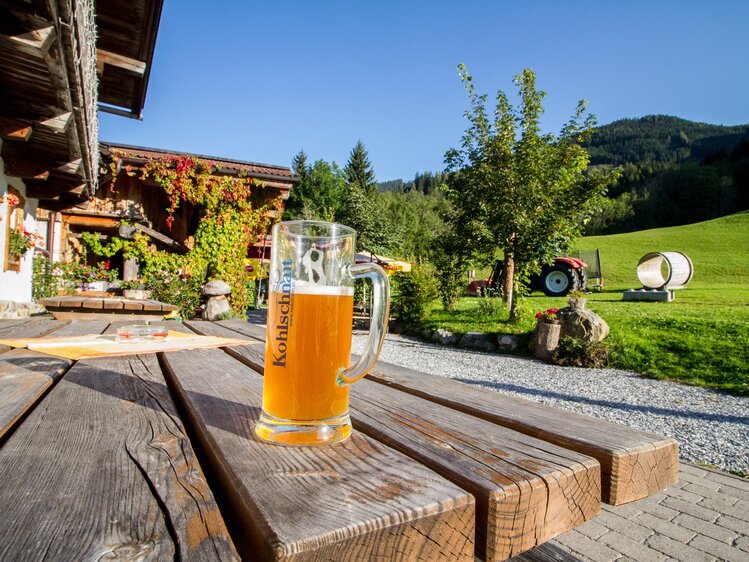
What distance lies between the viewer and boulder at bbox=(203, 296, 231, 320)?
898 cm

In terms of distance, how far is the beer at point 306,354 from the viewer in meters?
0.76

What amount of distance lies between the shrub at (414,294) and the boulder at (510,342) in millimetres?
2970

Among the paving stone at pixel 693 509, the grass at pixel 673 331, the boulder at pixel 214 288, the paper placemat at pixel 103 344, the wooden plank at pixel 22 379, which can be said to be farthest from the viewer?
the boulder at pixel 214 288

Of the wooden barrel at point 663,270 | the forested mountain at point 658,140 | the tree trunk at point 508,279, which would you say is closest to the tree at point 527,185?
the tree trunk at point 508,279

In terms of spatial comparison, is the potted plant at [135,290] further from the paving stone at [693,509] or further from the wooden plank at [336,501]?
the wooden plank at [336,501]

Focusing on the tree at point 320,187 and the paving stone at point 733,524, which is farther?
the tree at point 320,187

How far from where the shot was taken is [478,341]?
909 cm

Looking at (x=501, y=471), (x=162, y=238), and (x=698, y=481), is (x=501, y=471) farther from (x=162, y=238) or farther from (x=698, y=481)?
Answer: (x=162, y=238)

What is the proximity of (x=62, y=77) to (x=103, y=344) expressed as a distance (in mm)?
2640

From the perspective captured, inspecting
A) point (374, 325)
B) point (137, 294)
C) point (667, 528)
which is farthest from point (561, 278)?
point (374, 325)

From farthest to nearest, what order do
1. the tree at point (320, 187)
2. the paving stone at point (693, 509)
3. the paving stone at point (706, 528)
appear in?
the tree at point (320, 187) → the paving stone at point (693, 509) → the paving stone at point (706, 528)

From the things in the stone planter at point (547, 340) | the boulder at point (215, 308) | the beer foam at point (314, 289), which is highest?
the beer foam at point (314, 289)

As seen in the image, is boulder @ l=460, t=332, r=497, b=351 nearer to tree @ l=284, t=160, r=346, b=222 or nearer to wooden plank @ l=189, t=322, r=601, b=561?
wooden plank @ l=189, t=322, r=601, b=561

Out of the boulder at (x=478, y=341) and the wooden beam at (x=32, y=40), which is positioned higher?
the wooden beam at (x=32, y=40)
